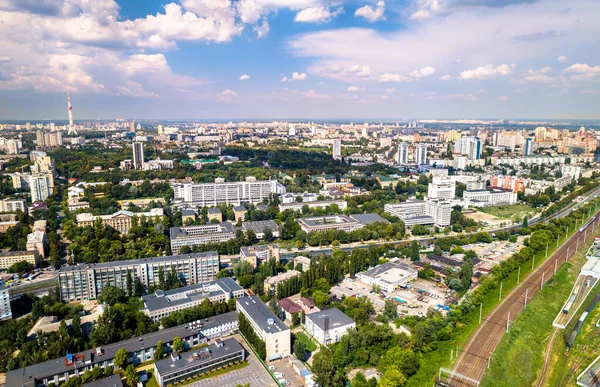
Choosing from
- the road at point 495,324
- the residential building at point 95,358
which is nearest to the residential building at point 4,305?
the residential building at point 95,358

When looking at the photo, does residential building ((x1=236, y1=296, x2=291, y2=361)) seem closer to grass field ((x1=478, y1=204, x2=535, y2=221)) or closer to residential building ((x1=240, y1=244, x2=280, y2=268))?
residential building ((x1=240, y1=244, x2=280, y2=268))

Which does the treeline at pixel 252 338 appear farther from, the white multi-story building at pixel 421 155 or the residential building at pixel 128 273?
the white multi-story building at pixel 421 155

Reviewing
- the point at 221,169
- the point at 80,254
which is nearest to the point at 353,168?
the point at 221,169

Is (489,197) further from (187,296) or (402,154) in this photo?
(187,296)

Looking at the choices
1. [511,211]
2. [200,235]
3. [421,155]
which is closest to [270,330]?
→ [200,235]

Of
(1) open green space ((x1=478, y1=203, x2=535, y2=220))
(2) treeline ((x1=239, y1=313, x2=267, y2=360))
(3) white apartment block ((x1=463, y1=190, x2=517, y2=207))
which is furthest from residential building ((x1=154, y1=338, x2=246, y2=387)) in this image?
(3) white apartment block ((x1=463, y1=190, x2=517, y2=207))

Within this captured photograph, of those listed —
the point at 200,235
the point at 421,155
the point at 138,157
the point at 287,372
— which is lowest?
the point at 287,372
